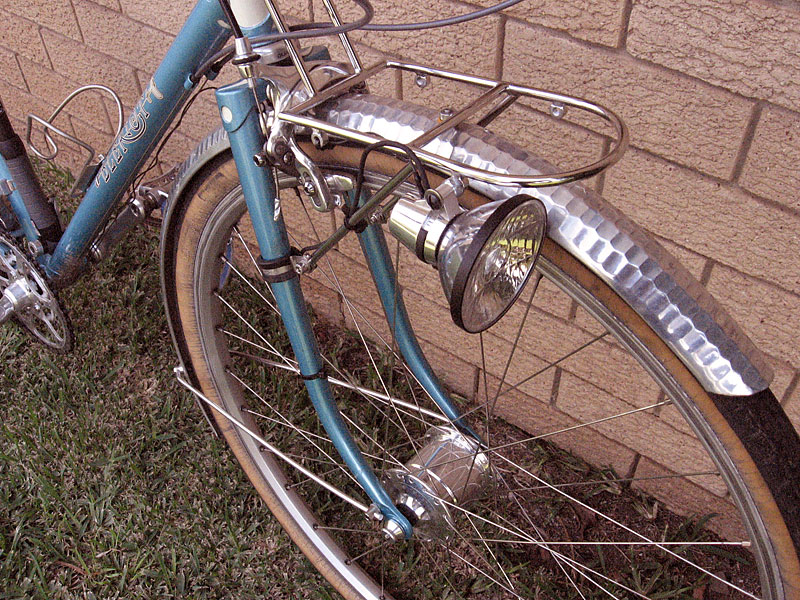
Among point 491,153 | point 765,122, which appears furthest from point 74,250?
point 765,122

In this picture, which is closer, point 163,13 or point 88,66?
point 163,13

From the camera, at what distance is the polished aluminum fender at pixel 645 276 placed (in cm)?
86

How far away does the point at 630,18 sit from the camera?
1351mm

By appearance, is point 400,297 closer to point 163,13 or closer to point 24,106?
point 163,13

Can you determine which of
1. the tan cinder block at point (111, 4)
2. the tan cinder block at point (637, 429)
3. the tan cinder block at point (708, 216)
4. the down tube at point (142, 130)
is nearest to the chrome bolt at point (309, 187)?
the down tube at point (142, 130)

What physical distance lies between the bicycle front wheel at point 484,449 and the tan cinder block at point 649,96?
37cm

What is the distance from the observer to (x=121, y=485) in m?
1.97

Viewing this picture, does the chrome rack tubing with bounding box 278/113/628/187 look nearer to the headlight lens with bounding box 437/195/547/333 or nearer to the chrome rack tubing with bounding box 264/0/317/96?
the headlight lens with bounding box 437/195/547/333

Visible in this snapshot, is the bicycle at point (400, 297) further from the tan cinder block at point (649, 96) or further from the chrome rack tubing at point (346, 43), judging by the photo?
the tan cinder block at point (649, 96)

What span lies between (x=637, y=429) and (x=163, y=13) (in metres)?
1.74

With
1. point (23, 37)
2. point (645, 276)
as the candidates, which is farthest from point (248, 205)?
point (23, 37)

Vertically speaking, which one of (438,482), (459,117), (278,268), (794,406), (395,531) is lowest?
(395,531)

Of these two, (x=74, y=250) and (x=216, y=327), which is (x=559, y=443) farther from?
(x=74, y=250)

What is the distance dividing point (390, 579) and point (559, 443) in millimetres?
634
